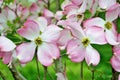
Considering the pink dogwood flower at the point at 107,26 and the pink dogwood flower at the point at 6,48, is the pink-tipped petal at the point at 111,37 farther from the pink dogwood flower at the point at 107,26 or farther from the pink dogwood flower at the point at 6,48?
the pink dogwood flower at the point at 6,48

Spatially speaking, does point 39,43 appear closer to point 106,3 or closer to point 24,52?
point 24,52

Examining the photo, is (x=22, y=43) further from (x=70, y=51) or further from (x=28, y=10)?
(x=28, y=10)

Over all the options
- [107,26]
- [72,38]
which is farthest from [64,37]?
[107,26]

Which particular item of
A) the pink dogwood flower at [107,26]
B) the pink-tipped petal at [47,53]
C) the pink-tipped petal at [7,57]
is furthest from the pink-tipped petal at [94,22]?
the pink-tipped petal at [7,57]

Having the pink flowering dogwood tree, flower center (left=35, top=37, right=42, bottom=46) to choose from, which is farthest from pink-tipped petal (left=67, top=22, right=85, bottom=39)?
flower center (left=35, top=37, right=42, bottom=46)

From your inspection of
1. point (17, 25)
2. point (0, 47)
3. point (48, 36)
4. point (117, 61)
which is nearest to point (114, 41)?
point (117, 61)

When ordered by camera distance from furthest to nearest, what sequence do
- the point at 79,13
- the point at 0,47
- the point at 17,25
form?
1. the point at 17,25
2. the point at 79,13
3. the point at 0,47

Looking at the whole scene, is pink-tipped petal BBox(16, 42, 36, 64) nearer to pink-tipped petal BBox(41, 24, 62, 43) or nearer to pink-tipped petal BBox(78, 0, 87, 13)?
pink-tipped petal BBox(41, 24, 62, 43)
